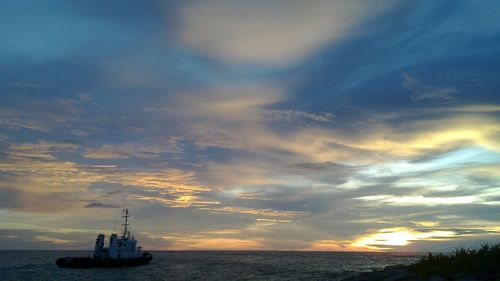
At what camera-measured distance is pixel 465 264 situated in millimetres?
27156

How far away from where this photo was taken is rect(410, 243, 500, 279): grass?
25.5 metres

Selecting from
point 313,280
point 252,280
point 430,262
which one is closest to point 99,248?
point 252,280

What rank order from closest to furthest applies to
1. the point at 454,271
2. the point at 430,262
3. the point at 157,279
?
the point at 454,271
the point at 430,262
the point at 157,279

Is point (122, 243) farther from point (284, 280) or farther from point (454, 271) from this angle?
point (454, 271)

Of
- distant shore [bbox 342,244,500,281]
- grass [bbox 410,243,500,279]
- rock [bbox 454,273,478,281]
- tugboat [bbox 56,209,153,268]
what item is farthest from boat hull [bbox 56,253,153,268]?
rock [bbox 454,273,478,281]

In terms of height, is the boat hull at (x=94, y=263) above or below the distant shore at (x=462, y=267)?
below

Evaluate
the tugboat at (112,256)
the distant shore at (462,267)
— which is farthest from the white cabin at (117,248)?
the distant shore at (462,267)

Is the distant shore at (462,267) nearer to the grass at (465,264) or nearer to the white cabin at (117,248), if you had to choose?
the grass at (465,264)

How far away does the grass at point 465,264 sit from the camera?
1003 inches

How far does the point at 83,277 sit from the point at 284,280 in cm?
3300

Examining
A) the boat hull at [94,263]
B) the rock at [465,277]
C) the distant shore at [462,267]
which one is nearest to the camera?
the rock at [465,277]

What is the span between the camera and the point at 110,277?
69500 millimetres

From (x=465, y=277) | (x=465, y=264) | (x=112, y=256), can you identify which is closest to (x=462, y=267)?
(x=465, y=264)

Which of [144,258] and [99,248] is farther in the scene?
[144,258]
